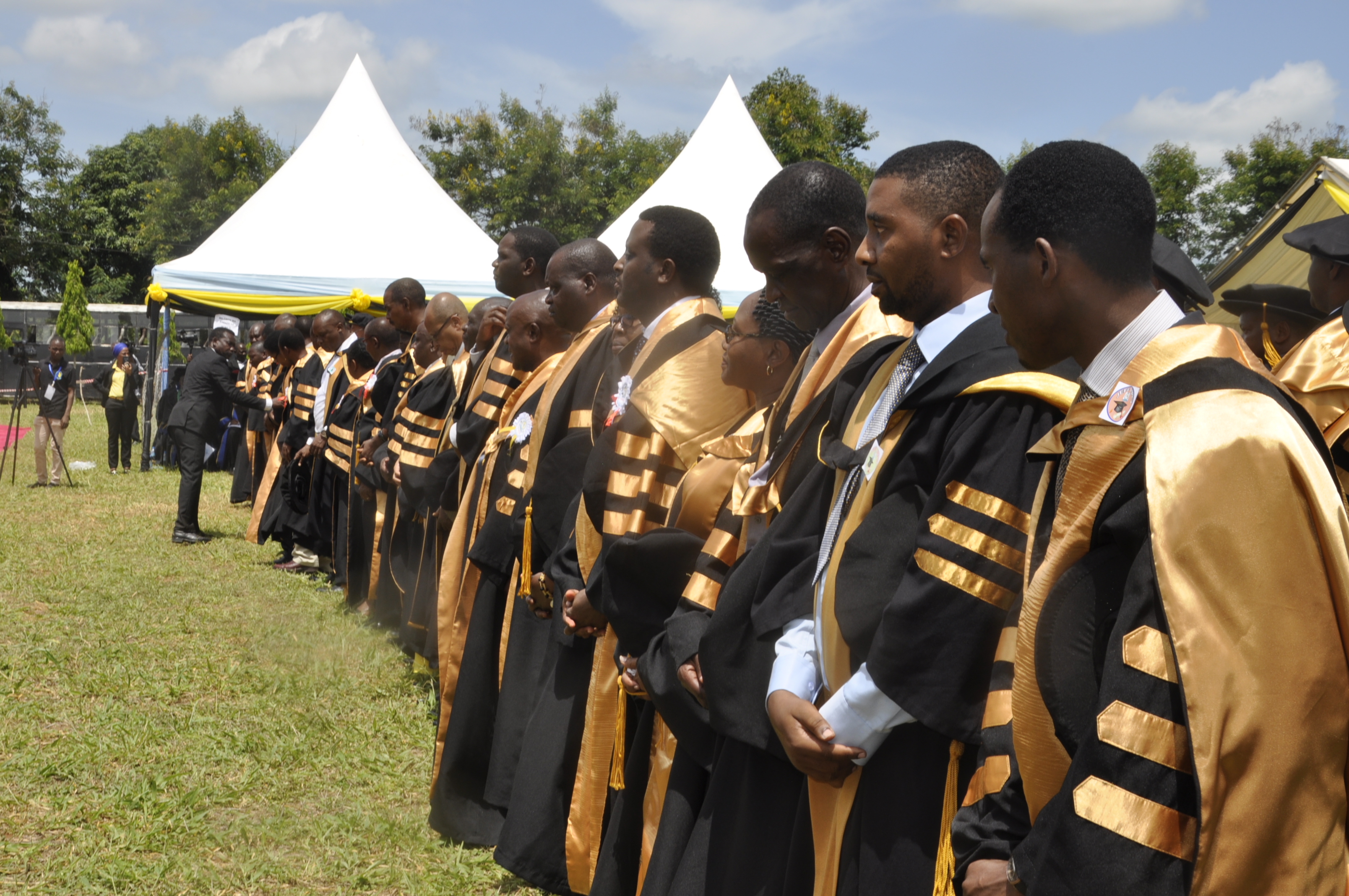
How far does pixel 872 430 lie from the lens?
2182mm

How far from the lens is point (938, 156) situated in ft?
7.44

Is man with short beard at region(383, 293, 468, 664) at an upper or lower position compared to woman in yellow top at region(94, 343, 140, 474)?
upper

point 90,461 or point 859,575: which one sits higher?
point 859,575

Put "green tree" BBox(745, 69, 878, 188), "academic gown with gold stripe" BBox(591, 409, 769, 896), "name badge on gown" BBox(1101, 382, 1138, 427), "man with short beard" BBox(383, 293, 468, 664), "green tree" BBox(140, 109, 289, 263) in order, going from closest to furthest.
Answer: "name badge on gown" BBox(1101, 382, 1138, 427) → "academic gown with gold stripe" BBox(591, 409, 769, 896) → "man with short beard" BBox(383, 293, 468, 664) → "green tree" BBox(745, 69, 878, 188) → "green tree" BBox(140, 109, 289, 263)

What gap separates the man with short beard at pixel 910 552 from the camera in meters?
1.90

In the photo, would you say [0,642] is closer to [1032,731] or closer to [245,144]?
[1032,731]

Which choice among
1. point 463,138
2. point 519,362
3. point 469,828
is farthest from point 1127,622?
point 463,138

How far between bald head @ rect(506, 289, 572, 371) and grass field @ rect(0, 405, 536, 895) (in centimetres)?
197

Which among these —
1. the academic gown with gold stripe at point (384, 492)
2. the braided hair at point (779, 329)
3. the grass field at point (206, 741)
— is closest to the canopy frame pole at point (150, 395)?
the grass field at point (206, 741)

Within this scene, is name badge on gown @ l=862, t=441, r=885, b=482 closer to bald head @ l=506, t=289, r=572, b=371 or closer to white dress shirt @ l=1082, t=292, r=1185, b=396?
white dress shirt @ l=1082, t=292, r=1185, b=396

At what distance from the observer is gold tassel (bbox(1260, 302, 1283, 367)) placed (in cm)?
491

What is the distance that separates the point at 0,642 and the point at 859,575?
702 cm

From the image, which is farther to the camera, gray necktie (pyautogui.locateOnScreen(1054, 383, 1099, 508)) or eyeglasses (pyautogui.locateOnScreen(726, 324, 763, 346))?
eyeglasses (pyautogui.locateOnScreen(726, 324, 763, 346))

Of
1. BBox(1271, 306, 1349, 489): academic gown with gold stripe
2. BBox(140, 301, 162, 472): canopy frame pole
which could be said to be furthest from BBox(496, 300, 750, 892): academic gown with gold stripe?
BBox(140, 301, 162, 472): canopy frame pole
